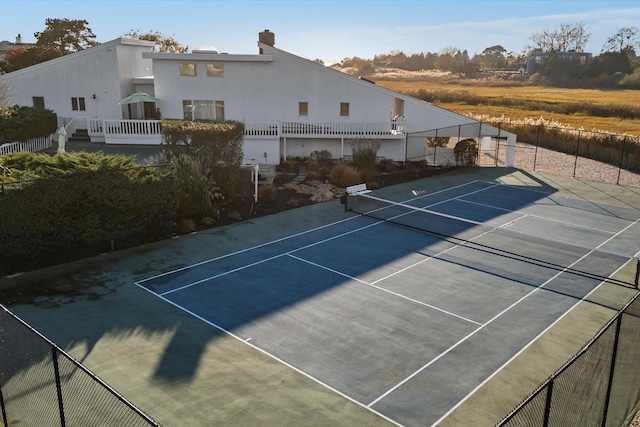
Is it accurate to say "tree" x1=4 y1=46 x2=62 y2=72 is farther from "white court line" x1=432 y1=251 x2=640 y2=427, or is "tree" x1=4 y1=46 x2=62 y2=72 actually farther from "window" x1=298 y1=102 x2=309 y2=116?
"white court line" x1=432 y1=251 x2=640 y2=427

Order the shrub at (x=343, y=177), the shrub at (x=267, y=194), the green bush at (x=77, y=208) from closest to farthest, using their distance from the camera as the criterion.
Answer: the green bush at (x=77, y=208), the shrub at (x=267, y=194), the shrub at (x=343, y=177)

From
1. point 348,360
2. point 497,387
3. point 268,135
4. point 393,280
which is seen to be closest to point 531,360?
point 497,387

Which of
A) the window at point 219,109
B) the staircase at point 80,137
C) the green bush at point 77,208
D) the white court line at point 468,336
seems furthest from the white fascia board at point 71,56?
the white court line at point 468,336

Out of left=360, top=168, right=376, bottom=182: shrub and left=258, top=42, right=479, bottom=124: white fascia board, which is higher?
left=258, top=42, right=479, bottom=124: white fascia board

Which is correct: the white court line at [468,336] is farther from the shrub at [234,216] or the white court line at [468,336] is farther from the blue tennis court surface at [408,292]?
the shrub at [234,216]

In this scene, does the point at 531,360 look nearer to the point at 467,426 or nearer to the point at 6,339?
the point at 467,426

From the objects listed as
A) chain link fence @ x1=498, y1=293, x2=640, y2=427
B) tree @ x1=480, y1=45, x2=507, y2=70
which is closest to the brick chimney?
chain link fence @ x1=498, y1=293, x2=640, y2=427
